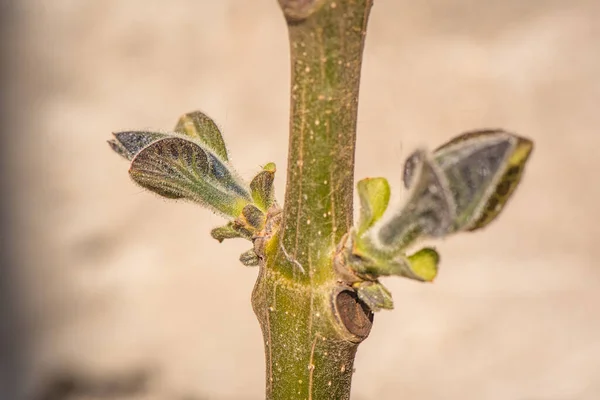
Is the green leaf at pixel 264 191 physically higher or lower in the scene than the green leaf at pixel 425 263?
higher

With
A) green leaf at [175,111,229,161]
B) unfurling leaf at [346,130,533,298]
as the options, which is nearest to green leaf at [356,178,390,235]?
unfurling leaf at [346,130,533,298]

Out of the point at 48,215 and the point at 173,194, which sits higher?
the point at 48,215

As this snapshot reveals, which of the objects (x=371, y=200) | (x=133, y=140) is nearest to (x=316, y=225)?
(x=371, y=200)

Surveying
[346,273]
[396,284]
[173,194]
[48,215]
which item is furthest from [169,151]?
[48,215]

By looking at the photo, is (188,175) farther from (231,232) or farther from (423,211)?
(423,211)

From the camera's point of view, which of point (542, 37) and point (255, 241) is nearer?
point (255, 241)

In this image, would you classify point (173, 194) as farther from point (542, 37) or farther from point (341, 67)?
point (542, 37)

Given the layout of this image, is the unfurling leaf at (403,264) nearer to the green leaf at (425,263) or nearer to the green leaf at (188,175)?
the green leaf at (425,263)

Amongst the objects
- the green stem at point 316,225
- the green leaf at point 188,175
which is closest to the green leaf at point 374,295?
the green stem at point 316,225
